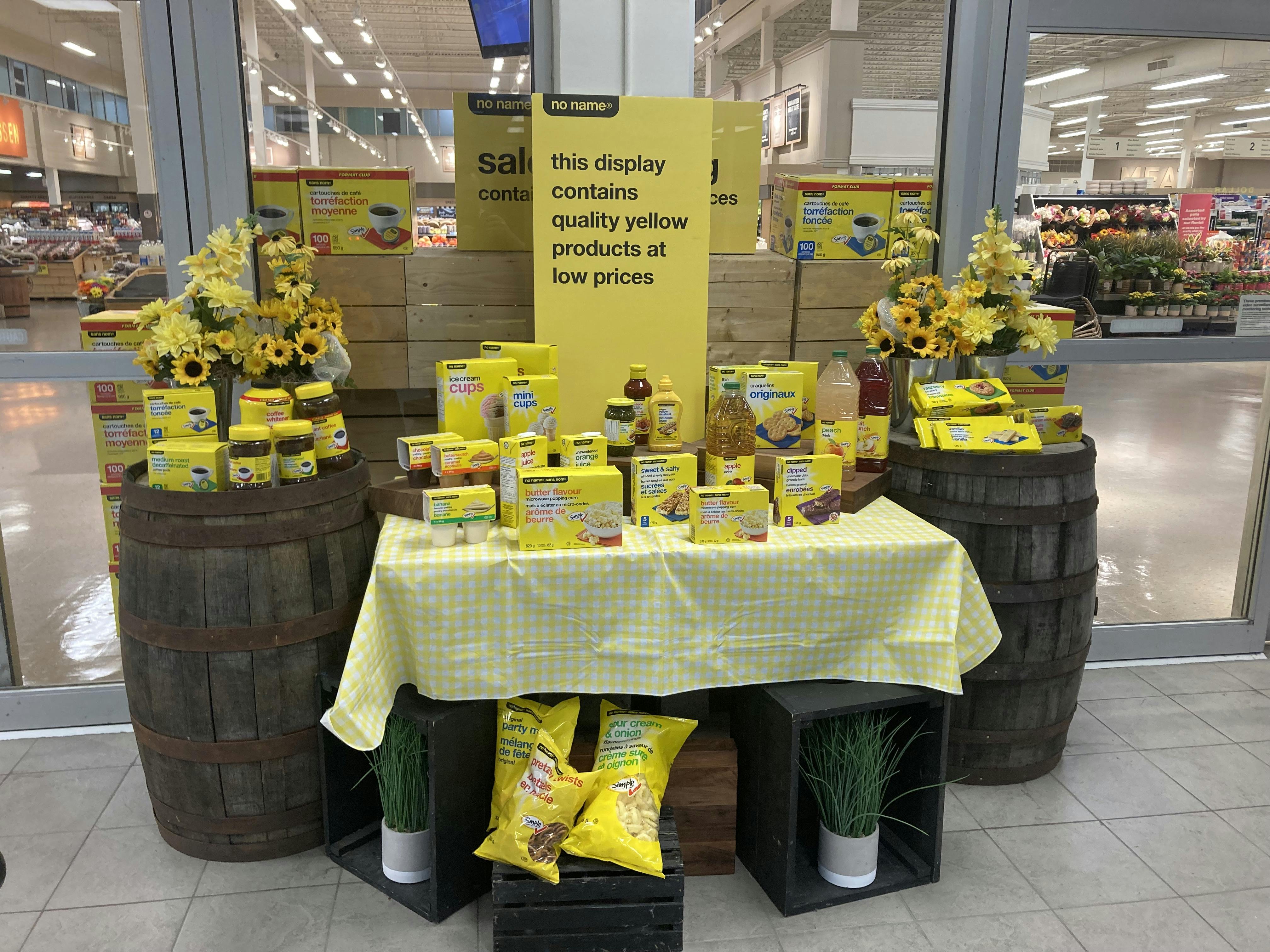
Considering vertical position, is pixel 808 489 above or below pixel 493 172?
below

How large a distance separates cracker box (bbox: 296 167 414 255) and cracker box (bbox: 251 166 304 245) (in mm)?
19

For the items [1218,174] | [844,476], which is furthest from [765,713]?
[1218,174]

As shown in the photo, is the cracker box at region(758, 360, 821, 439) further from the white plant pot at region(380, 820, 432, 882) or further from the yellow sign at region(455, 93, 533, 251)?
the white plant pot at region(380, 820, 432, 882)

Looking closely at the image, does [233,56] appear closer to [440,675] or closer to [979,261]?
[440,675]

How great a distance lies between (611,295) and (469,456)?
85 cm

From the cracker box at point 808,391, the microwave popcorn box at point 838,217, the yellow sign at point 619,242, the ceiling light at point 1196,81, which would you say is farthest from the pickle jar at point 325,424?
the ceiling light at point 1196,81

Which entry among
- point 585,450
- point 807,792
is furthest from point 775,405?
point 807,792

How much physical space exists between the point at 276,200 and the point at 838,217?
191 cm

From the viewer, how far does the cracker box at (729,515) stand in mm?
2178

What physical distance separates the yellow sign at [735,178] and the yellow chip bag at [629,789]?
5.60ft

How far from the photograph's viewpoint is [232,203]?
9.37 feet

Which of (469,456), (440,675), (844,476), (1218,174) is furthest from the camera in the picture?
(1218,174)

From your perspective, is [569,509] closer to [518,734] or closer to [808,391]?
[518,734]

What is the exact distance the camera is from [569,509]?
2125mm
